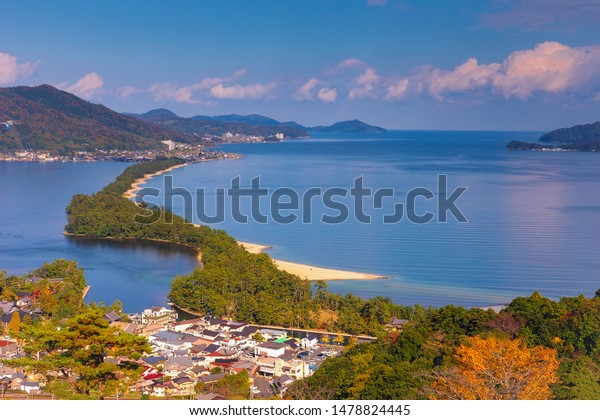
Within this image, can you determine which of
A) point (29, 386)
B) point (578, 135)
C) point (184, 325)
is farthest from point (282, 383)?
point (578, 135)

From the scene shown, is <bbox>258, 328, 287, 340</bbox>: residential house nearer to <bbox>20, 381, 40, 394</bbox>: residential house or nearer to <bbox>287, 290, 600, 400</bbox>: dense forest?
<bbox>287, 290, 600, 400</bbox>: dense forest

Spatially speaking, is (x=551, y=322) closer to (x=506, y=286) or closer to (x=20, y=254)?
(x=506, y=286)

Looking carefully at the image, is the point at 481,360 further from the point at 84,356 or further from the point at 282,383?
the point at 282,383

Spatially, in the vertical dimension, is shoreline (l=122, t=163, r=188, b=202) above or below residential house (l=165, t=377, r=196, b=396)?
above

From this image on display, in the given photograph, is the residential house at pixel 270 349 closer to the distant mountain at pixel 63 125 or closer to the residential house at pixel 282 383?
the residential house at pixel 282 383

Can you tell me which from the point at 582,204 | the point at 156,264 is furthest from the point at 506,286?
the point at 582,204

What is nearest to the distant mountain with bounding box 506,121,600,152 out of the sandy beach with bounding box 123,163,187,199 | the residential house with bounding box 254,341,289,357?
the sandy beach with bounding box 123,163,187,199
